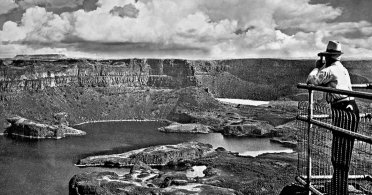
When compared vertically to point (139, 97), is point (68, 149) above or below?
below

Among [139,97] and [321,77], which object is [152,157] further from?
[139,97]

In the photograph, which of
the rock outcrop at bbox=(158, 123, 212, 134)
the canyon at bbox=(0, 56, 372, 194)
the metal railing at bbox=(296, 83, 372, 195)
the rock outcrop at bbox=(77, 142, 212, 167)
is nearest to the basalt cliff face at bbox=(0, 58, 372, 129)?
the canyon at bbox=(0, 56, 372, 194)

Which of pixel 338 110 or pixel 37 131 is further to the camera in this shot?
pixel 37 131

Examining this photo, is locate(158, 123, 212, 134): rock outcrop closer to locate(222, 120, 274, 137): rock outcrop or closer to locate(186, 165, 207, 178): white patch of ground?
locate(222, 120, 274, 137): rock outcrop

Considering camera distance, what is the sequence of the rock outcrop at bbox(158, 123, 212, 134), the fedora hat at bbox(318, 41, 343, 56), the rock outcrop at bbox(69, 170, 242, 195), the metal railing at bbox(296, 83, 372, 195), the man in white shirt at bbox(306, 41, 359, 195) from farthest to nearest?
the rock outcrop at bbox(158, 123, 212, 134) < the rock outcrop at bbox(69, 170, 242, 195) < the fedora hat at bbox(318, 41, 343, 56) < the man in white shirt at bbox(306, 41, 359, 195) < the metal railing at bbox(296, 83, 372, 195)

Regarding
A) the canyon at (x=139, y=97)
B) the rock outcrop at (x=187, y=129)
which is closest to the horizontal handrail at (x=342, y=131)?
the canyon at (x=139, y=97)

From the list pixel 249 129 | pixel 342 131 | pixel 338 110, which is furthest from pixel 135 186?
pixel 249 129

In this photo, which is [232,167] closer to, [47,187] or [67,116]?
[47,187]
